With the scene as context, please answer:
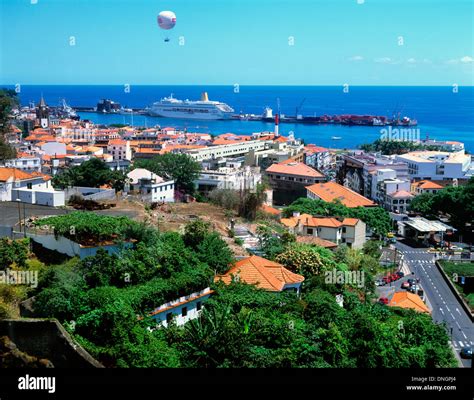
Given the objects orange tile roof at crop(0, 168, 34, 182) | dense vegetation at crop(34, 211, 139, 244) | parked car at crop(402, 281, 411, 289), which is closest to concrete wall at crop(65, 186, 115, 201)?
orange tile roof at crop(0, 168, 34, 182)

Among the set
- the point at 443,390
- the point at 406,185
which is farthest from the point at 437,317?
the point at 406,185

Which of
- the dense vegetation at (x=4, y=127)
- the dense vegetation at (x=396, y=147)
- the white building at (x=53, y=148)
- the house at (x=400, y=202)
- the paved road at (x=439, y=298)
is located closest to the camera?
the paved road at (x=439, y=298)

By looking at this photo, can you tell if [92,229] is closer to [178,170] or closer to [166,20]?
[166,20]

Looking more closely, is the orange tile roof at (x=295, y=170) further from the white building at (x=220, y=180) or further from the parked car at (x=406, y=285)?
the parked car at (x=406, y=285)

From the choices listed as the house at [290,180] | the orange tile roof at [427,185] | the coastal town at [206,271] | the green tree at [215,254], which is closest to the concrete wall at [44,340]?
the coastal town at [206,271]

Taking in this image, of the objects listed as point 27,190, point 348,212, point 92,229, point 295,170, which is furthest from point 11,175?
point 295,170
